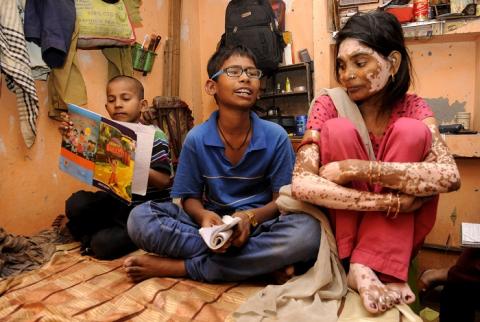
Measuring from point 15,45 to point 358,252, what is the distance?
184 centimetres

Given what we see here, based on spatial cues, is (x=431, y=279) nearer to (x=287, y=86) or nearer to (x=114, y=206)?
(x=114, y=206)

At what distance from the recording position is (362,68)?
1.25m

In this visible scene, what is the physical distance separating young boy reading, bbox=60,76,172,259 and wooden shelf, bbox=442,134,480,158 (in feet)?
5.42

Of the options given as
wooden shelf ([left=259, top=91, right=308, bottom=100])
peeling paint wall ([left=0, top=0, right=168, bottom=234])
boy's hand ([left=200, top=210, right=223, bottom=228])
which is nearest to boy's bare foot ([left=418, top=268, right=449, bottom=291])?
boy's hand ([left=200, top=210, right=223, bottom=228])

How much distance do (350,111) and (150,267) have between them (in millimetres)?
944

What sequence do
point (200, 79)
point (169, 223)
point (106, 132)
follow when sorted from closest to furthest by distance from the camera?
point (169, 223) → point (106, 132) → point (200, 79)

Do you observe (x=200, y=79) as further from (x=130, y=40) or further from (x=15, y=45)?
(x=15, y=45)

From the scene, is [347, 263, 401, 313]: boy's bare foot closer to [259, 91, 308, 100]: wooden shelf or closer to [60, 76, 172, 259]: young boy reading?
[60, 76, 172, 259]: young boy reading

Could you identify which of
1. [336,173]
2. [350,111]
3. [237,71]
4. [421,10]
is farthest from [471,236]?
[421,10]

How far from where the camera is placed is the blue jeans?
1206 millimetres

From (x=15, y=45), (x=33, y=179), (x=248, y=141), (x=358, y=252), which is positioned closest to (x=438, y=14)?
(x=248, y=141)

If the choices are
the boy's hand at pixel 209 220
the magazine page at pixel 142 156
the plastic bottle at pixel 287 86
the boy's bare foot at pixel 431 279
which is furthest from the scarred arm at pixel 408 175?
the plastic bottle at pixel 287 86

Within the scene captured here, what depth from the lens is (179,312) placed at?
110cm

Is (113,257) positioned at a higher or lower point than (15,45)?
lower
